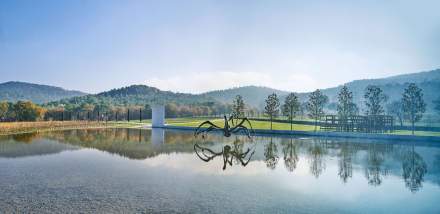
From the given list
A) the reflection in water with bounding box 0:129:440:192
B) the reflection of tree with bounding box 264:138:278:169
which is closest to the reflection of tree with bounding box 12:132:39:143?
the reflection in water with bounding box 0:129:440:192

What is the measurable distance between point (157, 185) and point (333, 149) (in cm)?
1334

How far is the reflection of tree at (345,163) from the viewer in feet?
40.5

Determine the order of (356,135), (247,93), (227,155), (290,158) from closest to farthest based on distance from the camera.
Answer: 1. (290,158)
2. (227,155)
3. (356,135)
4. (247,93)

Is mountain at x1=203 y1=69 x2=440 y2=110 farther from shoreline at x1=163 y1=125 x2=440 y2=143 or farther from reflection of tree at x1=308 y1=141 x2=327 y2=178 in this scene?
reflection of tree at x1=308 y1=141 x2=327 y2=178

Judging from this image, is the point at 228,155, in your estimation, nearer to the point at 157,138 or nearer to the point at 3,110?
the point at 157,138

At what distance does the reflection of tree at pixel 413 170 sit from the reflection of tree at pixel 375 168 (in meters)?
0.85

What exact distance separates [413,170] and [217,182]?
28.4ft

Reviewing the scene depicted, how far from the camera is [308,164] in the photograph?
14836 millimetres

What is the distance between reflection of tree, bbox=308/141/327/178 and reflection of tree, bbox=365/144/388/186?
179 centimetres

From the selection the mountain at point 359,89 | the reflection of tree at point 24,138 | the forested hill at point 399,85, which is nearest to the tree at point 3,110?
the reflection of tree at point 24,138

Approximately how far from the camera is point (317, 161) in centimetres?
1562

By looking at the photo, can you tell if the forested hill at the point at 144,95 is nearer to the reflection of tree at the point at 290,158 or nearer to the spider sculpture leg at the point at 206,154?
the reflection of tree at the point at 290,158

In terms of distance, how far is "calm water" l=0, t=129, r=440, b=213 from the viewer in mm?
8203

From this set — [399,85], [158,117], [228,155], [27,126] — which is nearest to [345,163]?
[228,155]
